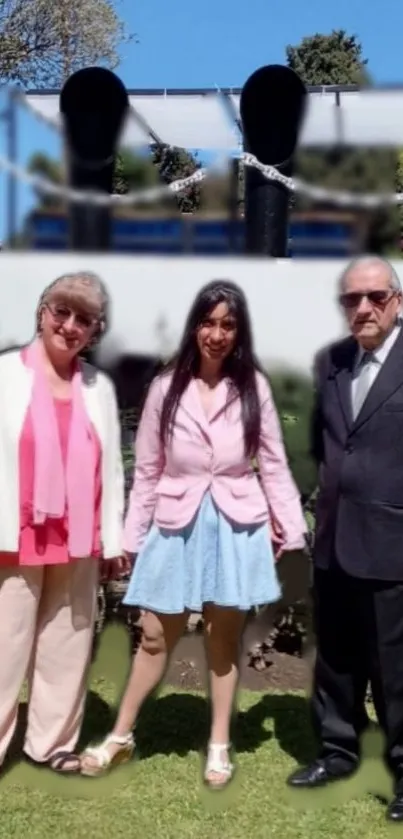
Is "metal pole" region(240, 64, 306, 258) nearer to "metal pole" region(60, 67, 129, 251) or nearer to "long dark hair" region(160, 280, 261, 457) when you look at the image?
"metal pole" region(60, 67, 129, 251)

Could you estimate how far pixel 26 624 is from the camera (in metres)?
3.45

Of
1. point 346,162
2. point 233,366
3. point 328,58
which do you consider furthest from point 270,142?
point 328,58

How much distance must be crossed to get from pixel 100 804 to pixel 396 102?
5611mm

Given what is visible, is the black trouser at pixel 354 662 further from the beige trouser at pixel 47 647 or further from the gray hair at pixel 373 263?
the gray hair at pixel 373 263

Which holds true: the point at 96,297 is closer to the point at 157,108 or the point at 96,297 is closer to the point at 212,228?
the point at 212,228

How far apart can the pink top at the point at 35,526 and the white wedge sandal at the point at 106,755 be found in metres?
0.67

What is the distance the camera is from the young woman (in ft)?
11.1

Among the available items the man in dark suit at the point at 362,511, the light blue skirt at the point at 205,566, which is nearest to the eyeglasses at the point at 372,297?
the man in dark suit at the point at 362,511

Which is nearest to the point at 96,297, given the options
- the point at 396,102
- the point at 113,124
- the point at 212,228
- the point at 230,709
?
the point at 230,709

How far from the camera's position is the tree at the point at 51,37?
17859 mm

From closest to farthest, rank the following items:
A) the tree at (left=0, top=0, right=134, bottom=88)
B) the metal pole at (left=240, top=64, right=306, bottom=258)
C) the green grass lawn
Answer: the green grass lawn → the metal pole at (left=240, top=64, right=306, bottom=258) → the tree at (left=0, top=0, right=134, bottom=88)

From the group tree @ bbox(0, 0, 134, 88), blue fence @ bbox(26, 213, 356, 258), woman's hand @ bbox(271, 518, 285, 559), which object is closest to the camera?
woman's hand @ bbox(271, 518, 285, 559)

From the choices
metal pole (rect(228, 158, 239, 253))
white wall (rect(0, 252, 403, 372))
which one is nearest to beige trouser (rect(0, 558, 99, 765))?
white wall (rect(0, 252, 403, 372))

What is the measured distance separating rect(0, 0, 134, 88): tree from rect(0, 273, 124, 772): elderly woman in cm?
1503
